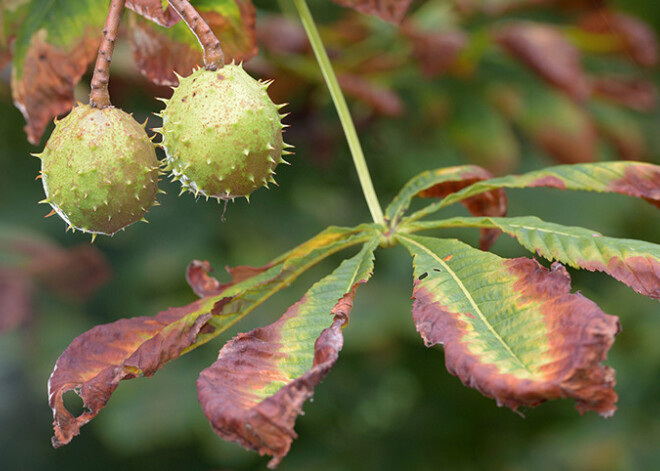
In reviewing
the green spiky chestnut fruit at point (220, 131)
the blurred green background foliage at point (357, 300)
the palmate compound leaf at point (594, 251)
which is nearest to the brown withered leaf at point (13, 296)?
the blurred green background foliage at point (357, 300)

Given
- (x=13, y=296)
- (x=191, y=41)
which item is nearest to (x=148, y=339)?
(x=191, y=41)

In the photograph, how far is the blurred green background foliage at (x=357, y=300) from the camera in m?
2.04

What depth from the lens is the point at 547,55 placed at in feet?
5.87

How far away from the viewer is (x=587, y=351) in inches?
28.7

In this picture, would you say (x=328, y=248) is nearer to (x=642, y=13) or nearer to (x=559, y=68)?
(x=559, y=68)

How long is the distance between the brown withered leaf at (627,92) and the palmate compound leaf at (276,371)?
134cm

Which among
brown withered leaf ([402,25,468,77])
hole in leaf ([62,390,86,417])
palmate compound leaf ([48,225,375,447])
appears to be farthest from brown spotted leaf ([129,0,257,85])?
hole in leaf ([62,390,86,417])

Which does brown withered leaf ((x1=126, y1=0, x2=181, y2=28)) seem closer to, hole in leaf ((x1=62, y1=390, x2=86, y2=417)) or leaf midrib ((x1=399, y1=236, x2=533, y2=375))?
leaf midrib ((x1=399, y1=236, x2=533, y2=375))

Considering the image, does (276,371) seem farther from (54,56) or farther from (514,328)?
(54,56)

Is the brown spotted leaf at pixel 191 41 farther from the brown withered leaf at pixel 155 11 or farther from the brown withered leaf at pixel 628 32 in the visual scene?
the brown withered leaf at pixel 628 32

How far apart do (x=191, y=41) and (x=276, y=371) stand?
552 millimetres

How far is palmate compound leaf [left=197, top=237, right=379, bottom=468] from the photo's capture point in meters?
0.71

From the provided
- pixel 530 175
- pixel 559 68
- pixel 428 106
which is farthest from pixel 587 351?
pixel 428 106

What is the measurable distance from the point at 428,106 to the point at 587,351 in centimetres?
147
